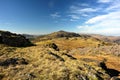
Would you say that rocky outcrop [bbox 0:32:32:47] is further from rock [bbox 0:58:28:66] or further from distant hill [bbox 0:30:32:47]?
rock [bbox 0:58:28:66]

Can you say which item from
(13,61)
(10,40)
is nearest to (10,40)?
(10,40)

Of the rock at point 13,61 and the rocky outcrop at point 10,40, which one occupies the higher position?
the rocky outcrop at point 10,40

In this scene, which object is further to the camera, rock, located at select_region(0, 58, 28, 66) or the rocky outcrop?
the rocky outcrop

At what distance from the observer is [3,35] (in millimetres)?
31547

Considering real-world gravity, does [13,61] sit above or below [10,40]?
below

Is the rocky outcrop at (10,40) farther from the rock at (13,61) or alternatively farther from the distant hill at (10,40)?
the rock at (13,61)

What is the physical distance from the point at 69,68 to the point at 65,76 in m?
2.40

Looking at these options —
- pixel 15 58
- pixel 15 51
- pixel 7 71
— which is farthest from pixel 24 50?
pixel 7 71

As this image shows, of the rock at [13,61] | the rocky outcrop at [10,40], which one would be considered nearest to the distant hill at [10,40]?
the rocky outcrop at [10,40]

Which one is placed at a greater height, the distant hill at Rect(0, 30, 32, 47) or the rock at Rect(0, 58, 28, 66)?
the distant hill at Rect(0, 30, 32, 47)

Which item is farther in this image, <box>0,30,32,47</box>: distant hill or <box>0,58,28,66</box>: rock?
<box>0,30,32,47</box>: distant hill

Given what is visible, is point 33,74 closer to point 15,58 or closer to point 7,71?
point 7,71

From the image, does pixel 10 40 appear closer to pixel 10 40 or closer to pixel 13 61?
pixel 10 40

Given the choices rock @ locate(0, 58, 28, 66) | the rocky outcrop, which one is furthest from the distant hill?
rock @ locate(0, 58, 28, 66)
